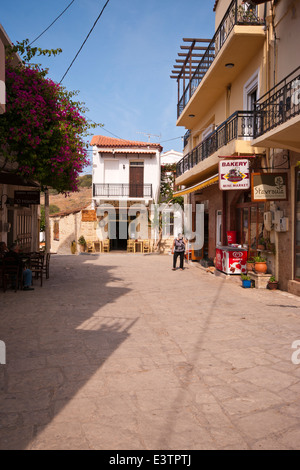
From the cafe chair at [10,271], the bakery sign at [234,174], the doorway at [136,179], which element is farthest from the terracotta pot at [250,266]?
the doorway at [136,179]

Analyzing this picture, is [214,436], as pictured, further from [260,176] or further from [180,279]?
[180,279]

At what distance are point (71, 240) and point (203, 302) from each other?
19059mm

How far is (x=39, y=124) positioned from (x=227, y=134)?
608 cm

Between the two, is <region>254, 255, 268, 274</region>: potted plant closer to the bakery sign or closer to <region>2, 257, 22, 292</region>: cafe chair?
the bakery sign

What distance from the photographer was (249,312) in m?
7.39

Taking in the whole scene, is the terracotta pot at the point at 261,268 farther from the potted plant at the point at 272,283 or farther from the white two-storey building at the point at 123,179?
the white two-storey building at the point at 123,179

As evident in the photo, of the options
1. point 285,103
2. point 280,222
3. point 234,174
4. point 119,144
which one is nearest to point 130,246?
point 119,144

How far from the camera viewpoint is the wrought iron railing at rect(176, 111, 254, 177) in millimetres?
10743

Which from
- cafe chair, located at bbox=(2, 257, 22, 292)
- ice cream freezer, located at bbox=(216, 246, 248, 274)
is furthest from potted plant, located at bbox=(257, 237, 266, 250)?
cafe chair, located at bbox=(2, 257, 22, 292)

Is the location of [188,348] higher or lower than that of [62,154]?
lower

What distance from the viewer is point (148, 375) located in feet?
13.8

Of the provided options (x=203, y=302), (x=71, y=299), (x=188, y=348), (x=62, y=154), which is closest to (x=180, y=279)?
(x=203, y=302)

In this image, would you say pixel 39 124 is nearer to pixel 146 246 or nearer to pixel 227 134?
pixel 227 134
